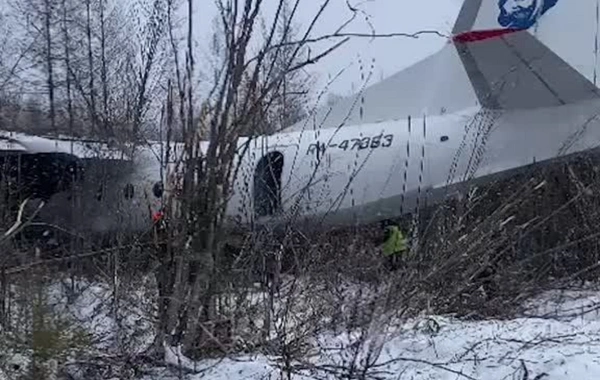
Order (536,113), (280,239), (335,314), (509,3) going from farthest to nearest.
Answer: (536,113)
(509,3)
(280,239)
(335,314)

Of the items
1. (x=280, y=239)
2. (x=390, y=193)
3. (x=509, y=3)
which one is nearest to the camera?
(x=280, y=239)

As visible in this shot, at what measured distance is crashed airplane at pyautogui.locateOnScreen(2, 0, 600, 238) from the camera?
9.49 metres

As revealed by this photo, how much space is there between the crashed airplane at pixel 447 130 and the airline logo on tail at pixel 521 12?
0.4 inches

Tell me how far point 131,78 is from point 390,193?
4.23 metres

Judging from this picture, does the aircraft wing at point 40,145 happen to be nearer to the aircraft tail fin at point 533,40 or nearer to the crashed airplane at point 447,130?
the crashed airplane at point 447,130

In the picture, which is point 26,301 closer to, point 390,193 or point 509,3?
point 509,3

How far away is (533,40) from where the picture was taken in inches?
368

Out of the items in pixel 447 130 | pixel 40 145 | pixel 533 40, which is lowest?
pixel 40 145

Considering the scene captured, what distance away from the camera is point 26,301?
515 centimetres

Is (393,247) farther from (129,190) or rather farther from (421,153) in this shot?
(421,153)

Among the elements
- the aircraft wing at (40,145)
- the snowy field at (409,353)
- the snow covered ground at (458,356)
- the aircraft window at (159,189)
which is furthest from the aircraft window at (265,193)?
the aircraft wing at (40,145)

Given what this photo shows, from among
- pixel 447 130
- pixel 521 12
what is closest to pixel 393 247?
pixel 521 12

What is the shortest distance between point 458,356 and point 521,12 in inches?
216

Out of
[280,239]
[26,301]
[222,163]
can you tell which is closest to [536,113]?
[280,239]
